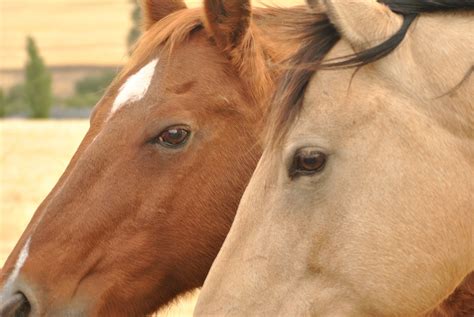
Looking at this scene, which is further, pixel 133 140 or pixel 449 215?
pixel 133 140

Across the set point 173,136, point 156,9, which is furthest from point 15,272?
point 156,9

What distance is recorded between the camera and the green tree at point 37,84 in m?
34.8

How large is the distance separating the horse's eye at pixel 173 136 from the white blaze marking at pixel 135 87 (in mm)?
184

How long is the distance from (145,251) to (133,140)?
1.48ft

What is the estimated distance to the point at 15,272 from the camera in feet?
11.4

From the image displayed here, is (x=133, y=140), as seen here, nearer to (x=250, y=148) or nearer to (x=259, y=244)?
(x=250, y=148)

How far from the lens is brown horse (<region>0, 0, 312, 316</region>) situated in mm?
3514

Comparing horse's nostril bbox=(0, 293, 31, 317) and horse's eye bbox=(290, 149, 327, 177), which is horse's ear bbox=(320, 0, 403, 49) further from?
horse's nostril bbox=(0, 293, 31, 317)

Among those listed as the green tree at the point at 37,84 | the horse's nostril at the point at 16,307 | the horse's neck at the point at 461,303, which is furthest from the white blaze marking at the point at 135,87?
the green tree at the point at 37,84

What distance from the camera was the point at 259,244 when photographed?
2.79 metres

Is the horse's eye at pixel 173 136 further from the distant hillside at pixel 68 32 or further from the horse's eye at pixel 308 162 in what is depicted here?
the distant hillside at pixel 68 32

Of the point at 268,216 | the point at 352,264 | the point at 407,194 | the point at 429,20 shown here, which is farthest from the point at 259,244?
the point at 429,20

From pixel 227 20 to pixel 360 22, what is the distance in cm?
101

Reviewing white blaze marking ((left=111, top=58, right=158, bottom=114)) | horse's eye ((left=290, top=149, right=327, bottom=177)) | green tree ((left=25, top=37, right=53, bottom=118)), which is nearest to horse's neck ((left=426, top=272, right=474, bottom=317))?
horse's eye ((left=290, top=149, right=327, bottom=177))
